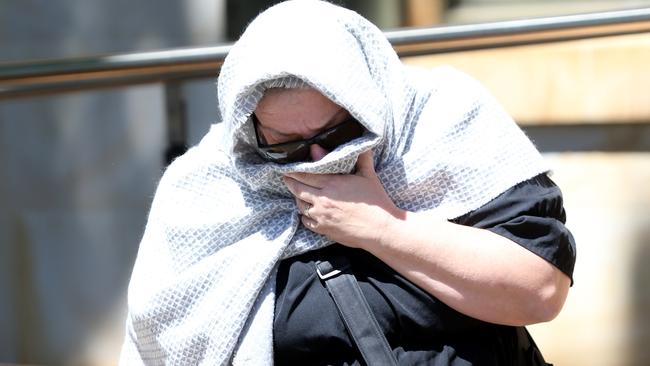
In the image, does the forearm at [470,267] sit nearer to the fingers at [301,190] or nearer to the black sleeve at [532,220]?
the black sleeve at [532,220]

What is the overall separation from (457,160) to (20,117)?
3.09 m

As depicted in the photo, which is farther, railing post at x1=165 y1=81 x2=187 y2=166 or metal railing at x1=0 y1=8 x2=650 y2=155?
railing post at x1=165 y1=81 x2=187 y2=166

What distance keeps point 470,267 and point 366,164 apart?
0.88ft

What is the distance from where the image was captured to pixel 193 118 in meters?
4.40

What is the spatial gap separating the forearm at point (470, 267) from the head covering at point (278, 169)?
0.08 m

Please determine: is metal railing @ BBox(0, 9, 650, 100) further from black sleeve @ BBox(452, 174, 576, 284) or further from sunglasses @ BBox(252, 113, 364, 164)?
sunglasses @ BBox(252, 113, 364, 164)

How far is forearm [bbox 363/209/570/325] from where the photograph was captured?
2039 mm

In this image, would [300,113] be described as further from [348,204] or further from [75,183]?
[75,183]

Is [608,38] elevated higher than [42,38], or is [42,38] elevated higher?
[608,38]

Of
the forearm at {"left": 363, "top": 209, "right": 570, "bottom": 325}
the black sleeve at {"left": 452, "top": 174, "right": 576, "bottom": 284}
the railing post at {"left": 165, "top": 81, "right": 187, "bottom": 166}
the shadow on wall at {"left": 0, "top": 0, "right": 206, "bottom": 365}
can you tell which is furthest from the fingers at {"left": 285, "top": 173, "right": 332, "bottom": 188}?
the shadow on wall at {"left": 0, "top": 0, "right": 206, "bottom": 365}

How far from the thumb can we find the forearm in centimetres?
10

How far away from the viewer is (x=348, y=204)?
2.07 metres

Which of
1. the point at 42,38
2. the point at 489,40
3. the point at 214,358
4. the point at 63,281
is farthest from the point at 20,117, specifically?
the point at 214,358

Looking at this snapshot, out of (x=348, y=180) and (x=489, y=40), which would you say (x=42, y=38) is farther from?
(x=348, y=180)
